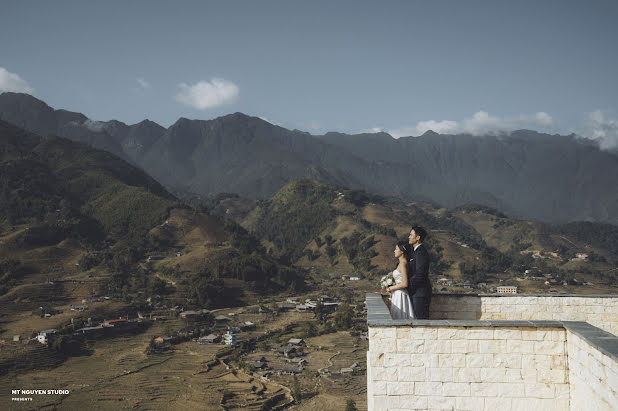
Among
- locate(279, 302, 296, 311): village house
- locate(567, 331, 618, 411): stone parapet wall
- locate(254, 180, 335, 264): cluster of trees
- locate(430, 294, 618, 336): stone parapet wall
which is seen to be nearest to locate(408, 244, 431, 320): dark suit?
locate(430, 294, 618, 336): stone parapet wall

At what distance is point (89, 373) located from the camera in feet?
113

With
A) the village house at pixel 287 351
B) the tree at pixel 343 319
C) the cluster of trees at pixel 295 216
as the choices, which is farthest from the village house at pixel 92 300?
the cluster of trees at pixel 295 216

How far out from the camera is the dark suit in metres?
5.69

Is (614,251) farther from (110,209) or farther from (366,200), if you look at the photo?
(110,209)

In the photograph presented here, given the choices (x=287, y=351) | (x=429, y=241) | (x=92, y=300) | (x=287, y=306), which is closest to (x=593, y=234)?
(x=429, y=241)

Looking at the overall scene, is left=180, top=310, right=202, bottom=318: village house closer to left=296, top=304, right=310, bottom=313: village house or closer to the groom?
left=296, top=304, right=310, bottom=313: village house

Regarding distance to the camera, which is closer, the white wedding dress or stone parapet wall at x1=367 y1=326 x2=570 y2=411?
stone parapet wall at x1=367 y1=326 x2=570 y2=411

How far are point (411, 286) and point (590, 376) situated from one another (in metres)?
2.07

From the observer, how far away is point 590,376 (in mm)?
4062

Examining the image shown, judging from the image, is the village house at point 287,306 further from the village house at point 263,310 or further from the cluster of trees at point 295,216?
the cluster of trees at point 295,216

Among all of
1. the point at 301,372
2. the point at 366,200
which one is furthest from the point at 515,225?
the point at 301,372

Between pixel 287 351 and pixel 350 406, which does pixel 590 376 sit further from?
pixel 287 351

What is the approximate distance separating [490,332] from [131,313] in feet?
163

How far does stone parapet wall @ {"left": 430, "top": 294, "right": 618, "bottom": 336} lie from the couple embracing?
101 centimetres
